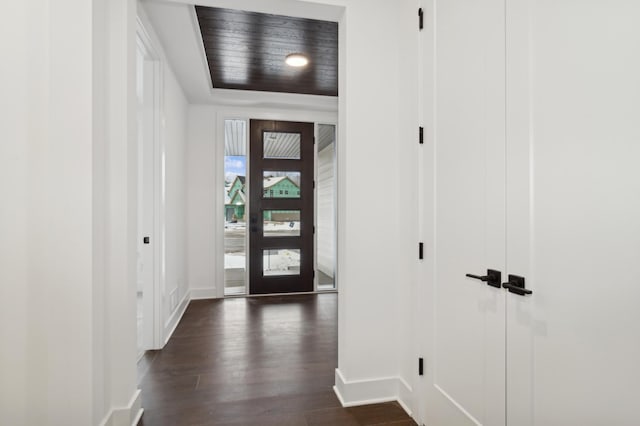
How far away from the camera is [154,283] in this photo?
2867 mm

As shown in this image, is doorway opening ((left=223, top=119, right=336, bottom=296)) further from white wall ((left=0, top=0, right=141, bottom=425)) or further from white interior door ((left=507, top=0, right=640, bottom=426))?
white interior door ((left=507, top=0, right=640, bottom=426))

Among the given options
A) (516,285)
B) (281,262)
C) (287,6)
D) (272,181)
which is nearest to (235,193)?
(272,181)

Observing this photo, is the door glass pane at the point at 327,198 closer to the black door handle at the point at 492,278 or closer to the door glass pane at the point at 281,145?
the door glass pane at the point at 281,145

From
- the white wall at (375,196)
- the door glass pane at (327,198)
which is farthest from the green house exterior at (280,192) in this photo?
the white wall at (375,196)

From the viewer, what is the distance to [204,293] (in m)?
4.58

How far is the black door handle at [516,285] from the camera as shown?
124 cm

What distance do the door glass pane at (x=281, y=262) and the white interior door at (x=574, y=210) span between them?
376cm

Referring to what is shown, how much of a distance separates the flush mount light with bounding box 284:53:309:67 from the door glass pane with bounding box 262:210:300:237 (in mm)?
2105

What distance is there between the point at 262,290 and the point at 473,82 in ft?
13.1

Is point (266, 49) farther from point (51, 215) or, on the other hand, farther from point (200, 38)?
point (51, 215)

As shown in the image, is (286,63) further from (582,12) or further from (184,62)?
(582,12)

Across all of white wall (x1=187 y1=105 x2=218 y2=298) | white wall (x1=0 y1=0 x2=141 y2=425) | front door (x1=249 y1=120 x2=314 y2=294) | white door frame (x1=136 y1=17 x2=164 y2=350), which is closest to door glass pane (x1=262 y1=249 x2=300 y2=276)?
front door (x1=249 y1=120 x2=314 y2=294)

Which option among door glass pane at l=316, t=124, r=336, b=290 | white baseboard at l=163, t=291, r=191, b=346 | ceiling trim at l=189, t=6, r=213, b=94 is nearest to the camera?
ceiling trim at l=189, t=6, r=213, b=94

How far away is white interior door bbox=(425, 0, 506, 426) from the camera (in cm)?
140
